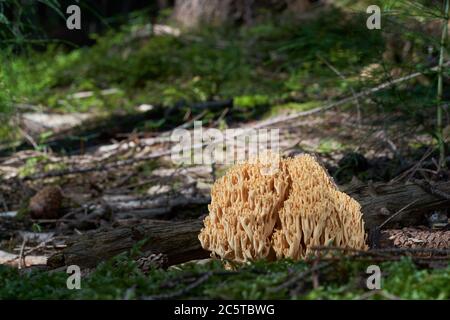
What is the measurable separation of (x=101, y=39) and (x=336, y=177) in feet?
21.8

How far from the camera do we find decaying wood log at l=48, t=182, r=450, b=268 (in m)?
3.47

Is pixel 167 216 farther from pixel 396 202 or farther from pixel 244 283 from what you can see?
pixel 244 283

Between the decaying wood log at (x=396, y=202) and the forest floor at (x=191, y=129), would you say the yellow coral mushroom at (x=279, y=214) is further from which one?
the decaying wood log at (x=396, y=202)

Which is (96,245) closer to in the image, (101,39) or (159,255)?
(159,255)

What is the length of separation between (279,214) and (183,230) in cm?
65

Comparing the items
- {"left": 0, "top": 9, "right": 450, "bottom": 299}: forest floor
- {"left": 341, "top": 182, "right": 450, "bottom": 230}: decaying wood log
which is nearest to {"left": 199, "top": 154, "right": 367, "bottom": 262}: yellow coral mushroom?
{"left": 0, "top": 9, "right": 450, "bottom": 299}: forest floor

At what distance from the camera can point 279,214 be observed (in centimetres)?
316

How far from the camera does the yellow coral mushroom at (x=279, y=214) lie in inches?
121

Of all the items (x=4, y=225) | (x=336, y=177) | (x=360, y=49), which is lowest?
(x=4, y=225)

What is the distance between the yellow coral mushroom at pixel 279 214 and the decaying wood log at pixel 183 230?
0.83ft

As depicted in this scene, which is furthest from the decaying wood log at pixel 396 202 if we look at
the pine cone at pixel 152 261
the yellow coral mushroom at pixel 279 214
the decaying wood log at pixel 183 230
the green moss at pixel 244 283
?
the pine cone at pixel 152 261

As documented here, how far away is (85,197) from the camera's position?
217 inches
